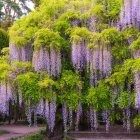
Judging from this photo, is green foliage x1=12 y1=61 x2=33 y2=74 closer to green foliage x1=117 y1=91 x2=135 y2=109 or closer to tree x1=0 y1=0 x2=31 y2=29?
green foliage x1=117 y1=91 x2=135 y2=109

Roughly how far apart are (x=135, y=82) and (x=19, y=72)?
375cm

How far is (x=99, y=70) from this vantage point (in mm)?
12203


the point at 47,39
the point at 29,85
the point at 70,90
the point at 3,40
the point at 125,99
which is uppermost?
the point at 3,40

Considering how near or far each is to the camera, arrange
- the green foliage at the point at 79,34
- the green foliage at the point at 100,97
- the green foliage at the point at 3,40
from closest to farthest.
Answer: the green foliage at the point at 100,97
the green foliage at the point at 79,34
the green foliage at the point at 3,40

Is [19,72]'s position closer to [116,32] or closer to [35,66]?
[35,66]

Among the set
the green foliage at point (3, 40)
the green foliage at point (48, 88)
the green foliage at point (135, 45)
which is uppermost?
the green foliage at point (3, 40)

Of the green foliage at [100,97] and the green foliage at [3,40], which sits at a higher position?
the green foliage at [3,40]

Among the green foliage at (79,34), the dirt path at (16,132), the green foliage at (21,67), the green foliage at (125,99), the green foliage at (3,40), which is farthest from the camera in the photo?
the green foliage at (3,40)

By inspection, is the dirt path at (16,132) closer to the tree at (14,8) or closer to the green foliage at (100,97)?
the green foliage at (100,97)

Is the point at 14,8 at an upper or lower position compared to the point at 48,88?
upper

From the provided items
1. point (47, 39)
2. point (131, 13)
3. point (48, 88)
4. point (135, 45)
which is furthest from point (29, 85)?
point (131, 13)

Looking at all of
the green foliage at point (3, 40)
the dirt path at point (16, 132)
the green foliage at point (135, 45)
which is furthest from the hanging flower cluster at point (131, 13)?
the green foliage at point (3, 40)

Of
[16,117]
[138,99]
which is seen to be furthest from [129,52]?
[16,117]

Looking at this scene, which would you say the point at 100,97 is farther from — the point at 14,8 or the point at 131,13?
the point at 14,8
